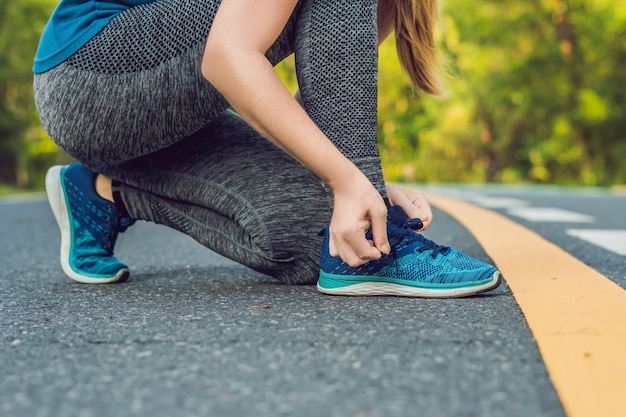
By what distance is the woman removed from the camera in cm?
168

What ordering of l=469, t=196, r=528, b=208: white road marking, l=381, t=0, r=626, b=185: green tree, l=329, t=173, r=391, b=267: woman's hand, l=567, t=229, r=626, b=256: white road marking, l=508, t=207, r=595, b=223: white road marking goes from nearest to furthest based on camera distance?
1. l=329, t=173, r=391, b=267: woman's hand
2. l=567, t=229, r=626, b=256: white road marking
3. l=508, t=207, r=595, b=223: white road marking
4. l=469, t=196, r=528, b=208: white road marking
5. l=381, t=0, r=626, b=185: green tree

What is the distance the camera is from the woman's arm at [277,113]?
5.39ft

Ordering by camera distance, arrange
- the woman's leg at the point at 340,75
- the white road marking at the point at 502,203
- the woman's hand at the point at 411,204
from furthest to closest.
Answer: the white road marking at the point at 502,203 → the woman's hand at the point at 411,204 → the woman's leg at the point at 340,75

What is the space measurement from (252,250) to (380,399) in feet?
3.63

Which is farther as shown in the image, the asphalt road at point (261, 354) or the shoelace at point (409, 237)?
the shoelace at point (409, 237)

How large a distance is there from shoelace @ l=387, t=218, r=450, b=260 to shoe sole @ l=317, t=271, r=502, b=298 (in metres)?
0.08

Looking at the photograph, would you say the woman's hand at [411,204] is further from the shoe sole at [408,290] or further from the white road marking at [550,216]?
the white road marking at [550,216]

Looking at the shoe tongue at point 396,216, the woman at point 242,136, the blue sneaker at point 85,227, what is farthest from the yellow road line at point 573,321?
the blue sneaker at point 85,227

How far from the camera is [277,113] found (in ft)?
5.49

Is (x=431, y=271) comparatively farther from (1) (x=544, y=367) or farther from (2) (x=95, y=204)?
(2) (x=95, y=204)

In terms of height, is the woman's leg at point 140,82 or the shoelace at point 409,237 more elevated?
the woman's leg at point 140,82

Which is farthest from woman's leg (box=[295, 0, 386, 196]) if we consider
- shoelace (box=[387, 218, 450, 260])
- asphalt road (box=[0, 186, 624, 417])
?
asphalt road (box=[0, 186, 624, 417])

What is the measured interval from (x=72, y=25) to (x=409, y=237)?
1009 mm

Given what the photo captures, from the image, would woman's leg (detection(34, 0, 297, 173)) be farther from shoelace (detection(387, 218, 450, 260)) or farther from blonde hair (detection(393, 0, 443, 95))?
shoelace (detection(387, 218, 450, 260))
